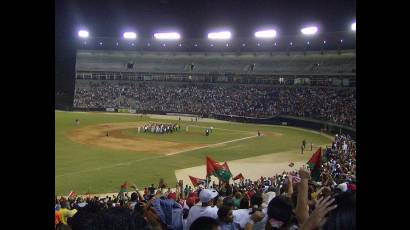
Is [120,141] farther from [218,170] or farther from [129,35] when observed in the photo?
[129,35]

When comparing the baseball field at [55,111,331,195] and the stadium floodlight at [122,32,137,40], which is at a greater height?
the stadium floodlight at [122,32,137,40]

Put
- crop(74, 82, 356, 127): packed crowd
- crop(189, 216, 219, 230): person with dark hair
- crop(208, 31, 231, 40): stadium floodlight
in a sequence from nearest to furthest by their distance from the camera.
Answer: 1. crop(189, 216, 219, 230): person with dark hair
2. crop(74, 82, 356, 127): packed crowd
3. crop(208, 31, 231, 40): stadium floodlight

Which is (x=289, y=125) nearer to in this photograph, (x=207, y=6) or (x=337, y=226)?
(x=207, y=6)

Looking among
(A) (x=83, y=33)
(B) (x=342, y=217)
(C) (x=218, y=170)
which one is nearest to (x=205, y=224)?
(B) (x=342, y=217)

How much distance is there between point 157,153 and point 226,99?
3999 cm

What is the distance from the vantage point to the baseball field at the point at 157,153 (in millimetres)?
24594

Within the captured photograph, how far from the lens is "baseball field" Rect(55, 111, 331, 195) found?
24.6 m

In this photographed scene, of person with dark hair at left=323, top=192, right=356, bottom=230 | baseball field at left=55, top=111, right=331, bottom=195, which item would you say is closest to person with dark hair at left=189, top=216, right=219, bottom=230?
person with dark hair at left=323, top=192, right=356, bottom=230

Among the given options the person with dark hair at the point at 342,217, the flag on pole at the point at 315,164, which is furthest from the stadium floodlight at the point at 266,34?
the person with dark hair at the point at 342,217

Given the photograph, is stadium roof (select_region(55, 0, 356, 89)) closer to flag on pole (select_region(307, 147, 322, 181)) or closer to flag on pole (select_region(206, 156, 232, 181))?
flag on pole (select_region(206, 156, 232, 181))

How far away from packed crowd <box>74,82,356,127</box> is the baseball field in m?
8.15

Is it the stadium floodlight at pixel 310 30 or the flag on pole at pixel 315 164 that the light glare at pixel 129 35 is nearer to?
the stadium floodlight at pixel 310 30
